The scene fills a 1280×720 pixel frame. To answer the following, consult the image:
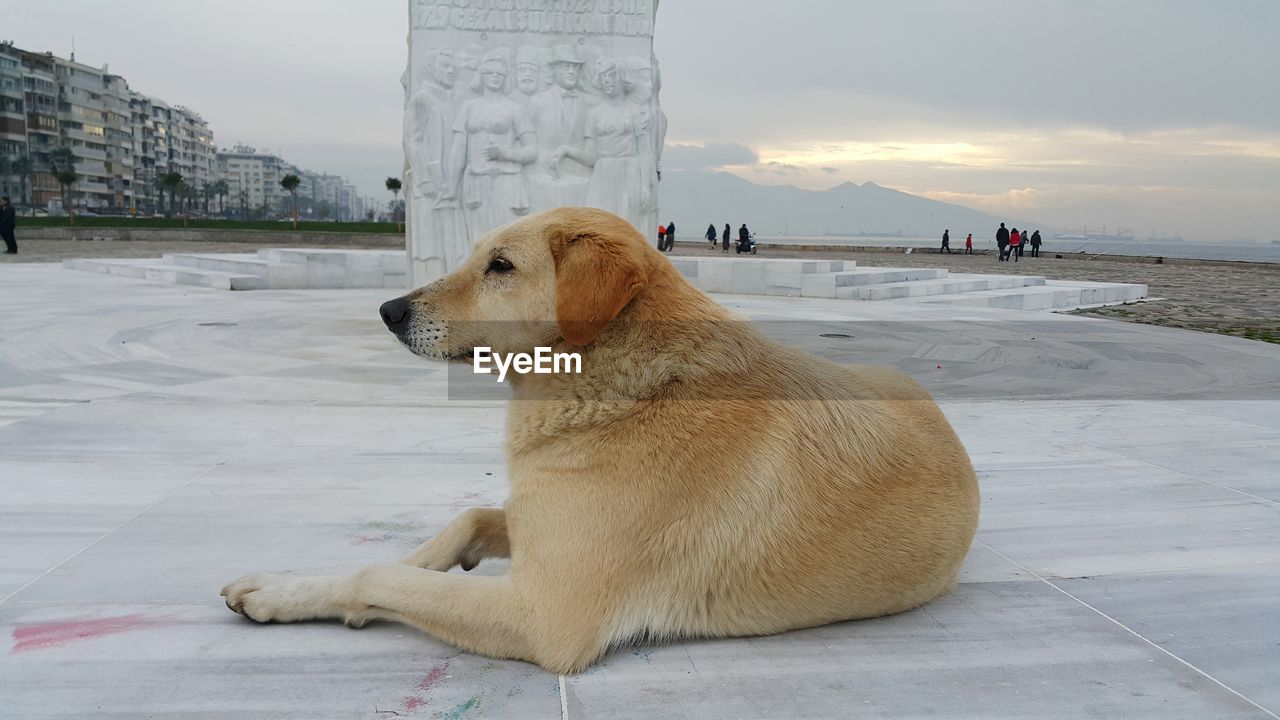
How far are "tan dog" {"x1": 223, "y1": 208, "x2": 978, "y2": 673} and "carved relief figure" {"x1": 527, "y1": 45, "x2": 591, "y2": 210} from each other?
1117cm

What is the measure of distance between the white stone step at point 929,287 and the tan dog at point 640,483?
15.8 meters

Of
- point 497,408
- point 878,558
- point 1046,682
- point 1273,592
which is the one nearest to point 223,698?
point 878,558

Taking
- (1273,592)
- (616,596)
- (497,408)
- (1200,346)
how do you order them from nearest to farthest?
(616,596), (1273,592), (497,408), (1200,346)

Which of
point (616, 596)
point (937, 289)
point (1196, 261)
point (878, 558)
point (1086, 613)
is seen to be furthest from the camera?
point (1196, 261)

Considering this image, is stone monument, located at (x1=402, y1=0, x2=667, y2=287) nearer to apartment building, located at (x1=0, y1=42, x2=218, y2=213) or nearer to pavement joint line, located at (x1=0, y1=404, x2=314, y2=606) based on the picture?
pavement joint line, located at (x1=0, y1=404, x2=314, y2=606)

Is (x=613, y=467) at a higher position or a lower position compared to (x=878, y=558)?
higher

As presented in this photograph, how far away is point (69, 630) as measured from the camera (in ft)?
9.22

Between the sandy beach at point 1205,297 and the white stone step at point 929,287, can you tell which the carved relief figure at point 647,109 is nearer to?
the white stone step at point 929,287

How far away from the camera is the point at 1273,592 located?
335 cm

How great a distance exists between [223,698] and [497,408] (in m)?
4.42

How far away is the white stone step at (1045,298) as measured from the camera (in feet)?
58.0

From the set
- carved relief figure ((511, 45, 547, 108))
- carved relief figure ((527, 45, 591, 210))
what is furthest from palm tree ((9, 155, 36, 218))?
carved relief figure ((527, 45, 591, 210))

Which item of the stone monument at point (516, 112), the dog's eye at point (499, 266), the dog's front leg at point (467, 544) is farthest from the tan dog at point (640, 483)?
the stone monument at point (516, 112)

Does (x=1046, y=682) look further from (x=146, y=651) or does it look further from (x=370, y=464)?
(x=370, y=464)
